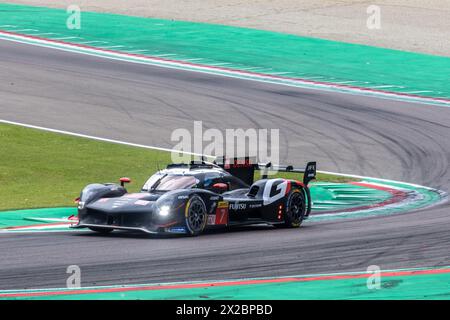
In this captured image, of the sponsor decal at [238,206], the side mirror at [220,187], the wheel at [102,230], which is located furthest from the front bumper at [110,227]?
the sponsor decal at [238,206]

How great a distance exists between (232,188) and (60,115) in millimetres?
12409

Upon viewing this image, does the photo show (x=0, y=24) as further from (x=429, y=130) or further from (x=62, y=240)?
(x=62, y=240)

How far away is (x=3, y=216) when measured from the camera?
1911 cm

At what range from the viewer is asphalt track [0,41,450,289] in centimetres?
1429

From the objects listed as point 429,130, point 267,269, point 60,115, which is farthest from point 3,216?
point 429,130

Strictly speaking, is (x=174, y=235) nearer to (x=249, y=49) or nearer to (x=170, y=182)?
(x=170, y=182)

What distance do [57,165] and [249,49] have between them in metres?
16.7

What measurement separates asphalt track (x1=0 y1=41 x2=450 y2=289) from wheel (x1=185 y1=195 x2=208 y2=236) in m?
0.23

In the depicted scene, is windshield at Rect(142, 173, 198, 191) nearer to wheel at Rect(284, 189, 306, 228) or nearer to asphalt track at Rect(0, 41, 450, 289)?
asphalt track at Rect(0, 41, 450, 289)

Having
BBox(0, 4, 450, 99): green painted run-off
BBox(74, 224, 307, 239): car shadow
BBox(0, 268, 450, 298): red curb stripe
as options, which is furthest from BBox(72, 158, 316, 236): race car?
BBox(0, 4, 450, 99): green painted run-off

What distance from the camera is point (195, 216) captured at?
17156mm

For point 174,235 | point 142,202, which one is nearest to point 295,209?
point 174,235

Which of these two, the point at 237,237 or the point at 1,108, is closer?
the point at 237,237

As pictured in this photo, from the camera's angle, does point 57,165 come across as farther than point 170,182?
Yes
